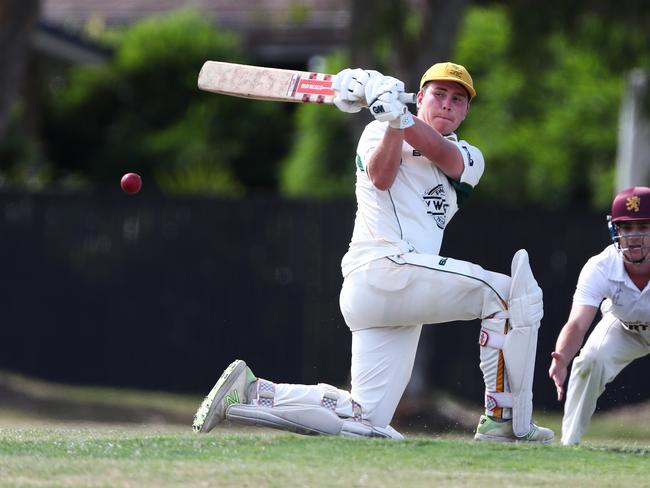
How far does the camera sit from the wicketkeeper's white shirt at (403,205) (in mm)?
6133

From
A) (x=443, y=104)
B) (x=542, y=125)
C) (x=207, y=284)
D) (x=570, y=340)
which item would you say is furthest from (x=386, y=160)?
(x=542, y=125)

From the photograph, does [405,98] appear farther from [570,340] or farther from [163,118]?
[163,118]

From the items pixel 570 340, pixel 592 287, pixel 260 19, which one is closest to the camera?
pixel 570 340

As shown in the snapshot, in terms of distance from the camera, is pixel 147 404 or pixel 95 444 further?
pixel 147 404

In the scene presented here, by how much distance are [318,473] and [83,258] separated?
9.49 m

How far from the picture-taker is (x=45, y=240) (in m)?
14.2

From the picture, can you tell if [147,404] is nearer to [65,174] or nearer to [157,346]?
[157,346]

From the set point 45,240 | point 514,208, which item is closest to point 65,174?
point 45,240

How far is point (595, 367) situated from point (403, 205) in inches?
65.8

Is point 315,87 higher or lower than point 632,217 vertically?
higher

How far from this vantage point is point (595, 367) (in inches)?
279

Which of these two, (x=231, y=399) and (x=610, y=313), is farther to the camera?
(x=610, y=313)

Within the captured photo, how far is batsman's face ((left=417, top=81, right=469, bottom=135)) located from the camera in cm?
632

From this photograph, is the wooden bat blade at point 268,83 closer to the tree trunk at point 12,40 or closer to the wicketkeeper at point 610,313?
the wicketkeeper at point 610,313
